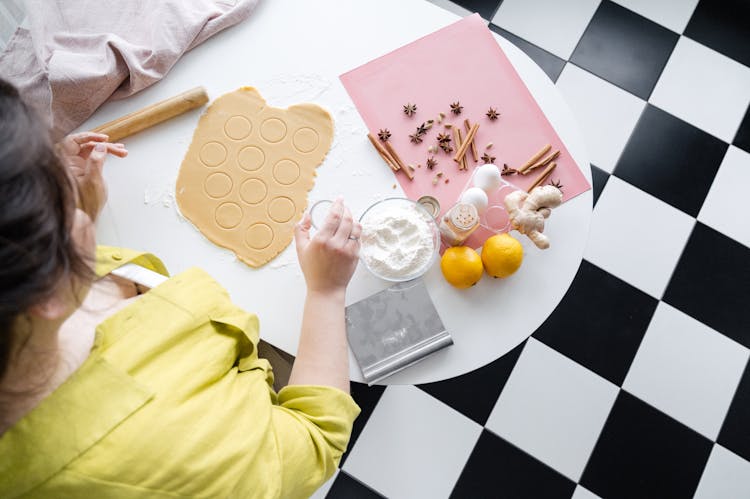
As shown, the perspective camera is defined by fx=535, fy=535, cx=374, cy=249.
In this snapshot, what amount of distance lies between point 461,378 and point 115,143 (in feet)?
3.25

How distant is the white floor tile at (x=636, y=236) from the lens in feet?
4.87

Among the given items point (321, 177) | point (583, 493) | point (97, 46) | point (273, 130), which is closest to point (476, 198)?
point (321, 177)

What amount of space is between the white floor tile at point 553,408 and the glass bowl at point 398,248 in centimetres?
73

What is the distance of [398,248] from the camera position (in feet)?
2.75

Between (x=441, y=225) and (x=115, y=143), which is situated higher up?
(x=441, y=225)

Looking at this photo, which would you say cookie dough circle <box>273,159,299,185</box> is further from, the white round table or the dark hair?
the dark hair

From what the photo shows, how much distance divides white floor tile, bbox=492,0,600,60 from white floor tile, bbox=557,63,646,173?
81 millimetres

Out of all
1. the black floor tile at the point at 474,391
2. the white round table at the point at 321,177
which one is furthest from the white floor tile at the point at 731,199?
the white round table at the point at 321,177

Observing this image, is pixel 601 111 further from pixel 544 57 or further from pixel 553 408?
pixel 553 408

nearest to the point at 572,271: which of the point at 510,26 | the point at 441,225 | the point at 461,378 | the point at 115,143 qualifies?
the point at 441,225

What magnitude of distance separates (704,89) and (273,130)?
4.47 ft

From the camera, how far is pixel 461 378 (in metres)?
1.42

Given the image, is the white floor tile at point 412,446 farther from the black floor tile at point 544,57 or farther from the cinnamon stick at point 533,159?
the black floor tile at point 544,57

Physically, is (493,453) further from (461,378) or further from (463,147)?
(463,147)
